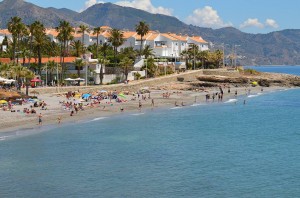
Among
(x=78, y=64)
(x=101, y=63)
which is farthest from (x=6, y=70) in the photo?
(x=101, y=63)

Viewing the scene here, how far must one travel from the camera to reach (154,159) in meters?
41.9

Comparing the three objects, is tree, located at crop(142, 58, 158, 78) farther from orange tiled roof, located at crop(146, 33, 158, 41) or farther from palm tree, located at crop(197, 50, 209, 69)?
orange tiled roof, located at crop(146, 33, 158, 41)

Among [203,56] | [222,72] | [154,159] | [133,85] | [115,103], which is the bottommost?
[154,159]

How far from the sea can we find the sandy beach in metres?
3.36

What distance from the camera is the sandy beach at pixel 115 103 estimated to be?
196 feet

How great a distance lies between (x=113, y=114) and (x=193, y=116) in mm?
11711

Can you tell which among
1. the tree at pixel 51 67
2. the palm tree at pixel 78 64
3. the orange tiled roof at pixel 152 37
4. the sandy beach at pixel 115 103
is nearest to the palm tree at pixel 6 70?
the sandy beach at pixel 115 103

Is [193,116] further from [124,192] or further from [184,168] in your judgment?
[124,192]

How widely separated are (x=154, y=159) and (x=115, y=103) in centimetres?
3921

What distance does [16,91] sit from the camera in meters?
77.7

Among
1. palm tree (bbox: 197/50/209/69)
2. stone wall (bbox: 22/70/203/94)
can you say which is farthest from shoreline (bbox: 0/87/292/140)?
palm tree (bbox: 197/50/209/69)

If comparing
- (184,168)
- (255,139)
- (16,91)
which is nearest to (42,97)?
(16,91)

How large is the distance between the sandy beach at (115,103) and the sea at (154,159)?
11.0 ft

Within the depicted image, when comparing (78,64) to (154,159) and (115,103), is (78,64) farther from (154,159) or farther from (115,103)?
(154,159)
